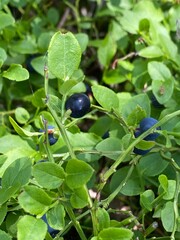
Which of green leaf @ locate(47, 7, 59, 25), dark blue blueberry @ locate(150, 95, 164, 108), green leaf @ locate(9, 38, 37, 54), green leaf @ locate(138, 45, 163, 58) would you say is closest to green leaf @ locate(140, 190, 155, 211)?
dark blue blueberry @ locate(150, 95, 164, 108)

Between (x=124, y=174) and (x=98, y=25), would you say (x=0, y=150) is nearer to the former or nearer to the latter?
(x=124, y=174)

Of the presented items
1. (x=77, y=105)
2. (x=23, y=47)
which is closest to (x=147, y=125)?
(x=77, y=105)

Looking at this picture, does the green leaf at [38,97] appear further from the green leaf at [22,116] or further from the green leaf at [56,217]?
the green leaf at [56,217]

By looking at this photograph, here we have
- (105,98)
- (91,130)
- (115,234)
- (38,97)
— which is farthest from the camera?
(91,130)

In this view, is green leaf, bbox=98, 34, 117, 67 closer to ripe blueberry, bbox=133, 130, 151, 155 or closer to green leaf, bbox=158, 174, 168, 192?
ripe blueberry, bbox=133, 130, 151, 155

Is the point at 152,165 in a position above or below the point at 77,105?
below

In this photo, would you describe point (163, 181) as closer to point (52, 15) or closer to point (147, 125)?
point (147, 125)

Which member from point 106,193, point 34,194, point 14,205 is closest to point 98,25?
point 106,193
